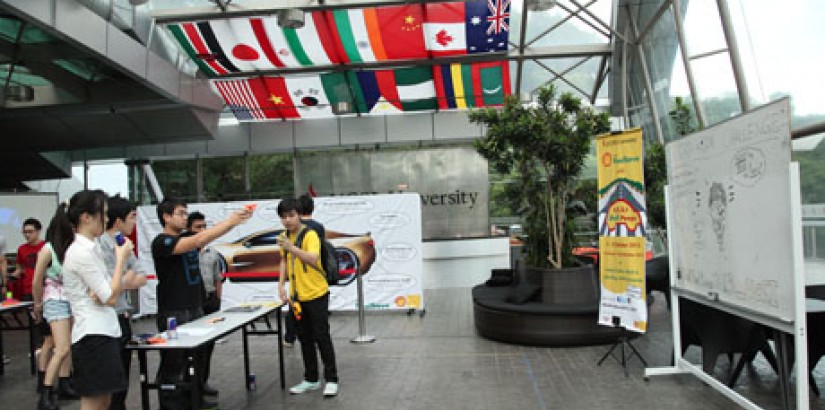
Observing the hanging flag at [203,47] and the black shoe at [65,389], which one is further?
the hanging flag at [203,47]

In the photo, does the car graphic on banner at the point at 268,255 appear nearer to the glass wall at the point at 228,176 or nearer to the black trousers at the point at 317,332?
the black trousers at the point at 317,332

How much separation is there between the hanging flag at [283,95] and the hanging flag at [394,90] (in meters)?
0.46

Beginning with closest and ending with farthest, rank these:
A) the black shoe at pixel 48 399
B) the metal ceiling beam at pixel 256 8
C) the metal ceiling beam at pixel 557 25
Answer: the black shoe at pixel 48 399, the metal ceiling beam at pixel 256 8, the metal ceiling beam at pixel 557 25

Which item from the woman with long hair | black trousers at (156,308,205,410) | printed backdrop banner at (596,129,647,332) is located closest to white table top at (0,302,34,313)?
the woman with long hair

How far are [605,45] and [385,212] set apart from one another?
7711mm

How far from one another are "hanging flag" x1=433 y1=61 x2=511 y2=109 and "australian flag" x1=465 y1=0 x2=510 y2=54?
2.39 ft

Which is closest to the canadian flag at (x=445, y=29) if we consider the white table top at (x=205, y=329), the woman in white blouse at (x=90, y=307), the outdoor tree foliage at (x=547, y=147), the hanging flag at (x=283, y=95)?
the hanging flag at (x=283, y=95)

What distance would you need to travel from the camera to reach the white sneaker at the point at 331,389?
5.10 m

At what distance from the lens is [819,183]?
5859mm

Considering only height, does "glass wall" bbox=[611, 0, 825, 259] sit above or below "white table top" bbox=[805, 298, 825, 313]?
above

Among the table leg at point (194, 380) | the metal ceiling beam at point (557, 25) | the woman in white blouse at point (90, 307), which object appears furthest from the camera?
the metal ceiling beam at point (557, 25)

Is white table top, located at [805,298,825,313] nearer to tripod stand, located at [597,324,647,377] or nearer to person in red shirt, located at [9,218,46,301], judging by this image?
tripod stand, located at [597,324,647,377]

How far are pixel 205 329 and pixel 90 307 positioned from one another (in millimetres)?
1033

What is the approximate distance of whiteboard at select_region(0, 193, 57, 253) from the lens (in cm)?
1244
